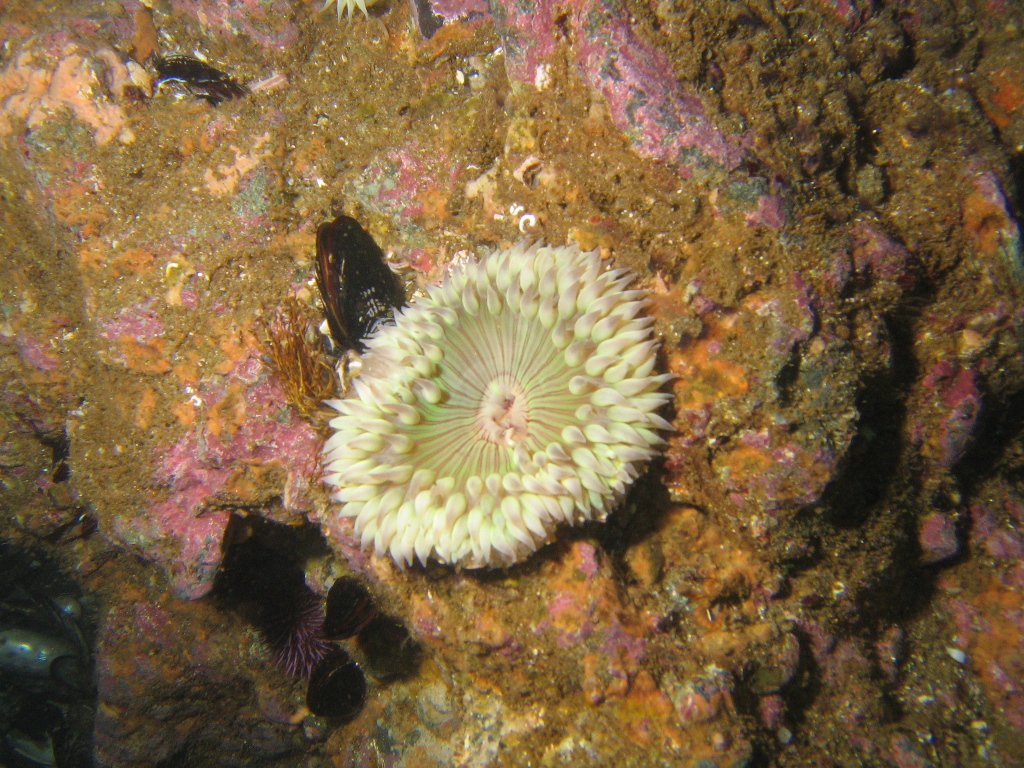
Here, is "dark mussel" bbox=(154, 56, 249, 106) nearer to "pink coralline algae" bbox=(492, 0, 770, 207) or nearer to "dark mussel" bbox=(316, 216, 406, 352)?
"dark mussel" bbox=(316, 216, 406, 352)

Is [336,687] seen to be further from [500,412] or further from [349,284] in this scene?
[349,284]

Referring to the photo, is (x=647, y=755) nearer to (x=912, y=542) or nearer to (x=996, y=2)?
(x=912, y=542)

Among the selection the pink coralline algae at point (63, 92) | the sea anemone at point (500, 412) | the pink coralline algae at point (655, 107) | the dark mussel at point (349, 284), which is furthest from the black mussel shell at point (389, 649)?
the pink coralline algae at point (63, 92)

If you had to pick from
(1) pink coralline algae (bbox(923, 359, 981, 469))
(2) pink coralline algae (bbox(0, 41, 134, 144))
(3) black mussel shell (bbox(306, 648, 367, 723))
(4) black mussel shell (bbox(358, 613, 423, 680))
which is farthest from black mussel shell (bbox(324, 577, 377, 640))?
(2) pink coralline algae (bbox(0, 41, 134, 144))

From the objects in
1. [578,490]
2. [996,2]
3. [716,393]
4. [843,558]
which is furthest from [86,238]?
[996,2]

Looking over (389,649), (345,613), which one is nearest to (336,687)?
(389,649)

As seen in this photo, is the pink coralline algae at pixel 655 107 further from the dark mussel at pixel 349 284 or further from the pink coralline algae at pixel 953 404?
the dark mussel at pixel 349 284
